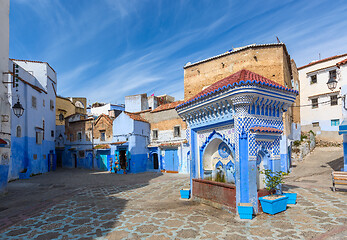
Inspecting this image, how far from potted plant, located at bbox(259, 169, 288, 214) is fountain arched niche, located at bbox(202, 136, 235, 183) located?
50.9 inches

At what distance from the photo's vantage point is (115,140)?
79.6 ft

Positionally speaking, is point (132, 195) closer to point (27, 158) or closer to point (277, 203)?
point (277, 203)

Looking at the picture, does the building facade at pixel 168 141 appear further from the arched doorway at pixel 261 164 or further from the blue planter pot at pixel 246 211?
the blue planter pot at pixel 246 211

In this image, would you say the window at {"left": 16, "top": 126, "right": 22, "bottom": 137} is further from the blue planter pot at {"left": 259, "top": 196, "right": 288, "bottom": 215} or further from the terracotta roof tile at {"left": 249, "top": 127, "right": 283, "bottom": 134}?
the blue planter pot at {"left": 259, "top": 196, "right": 288, "bottom": 215}

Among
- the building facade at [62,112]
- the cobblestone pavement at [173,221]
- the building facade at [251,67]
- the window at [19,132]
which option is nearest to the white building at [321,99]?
the building facade at [251,67]

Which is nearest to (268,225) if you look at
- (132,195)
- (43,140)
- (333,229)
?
(333,229)

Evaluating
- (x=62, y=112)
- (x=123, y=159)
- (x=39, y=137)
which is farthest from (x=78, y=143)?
(x=123, y=159)

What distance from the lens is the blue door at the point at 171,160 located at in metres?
21.5

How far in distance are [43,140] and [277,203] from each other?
23944 millimetres

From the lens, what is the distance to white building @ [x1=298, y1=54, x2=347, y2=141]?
85.8 feet

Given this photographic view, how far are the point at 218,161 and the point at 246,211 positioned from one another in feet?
8.38

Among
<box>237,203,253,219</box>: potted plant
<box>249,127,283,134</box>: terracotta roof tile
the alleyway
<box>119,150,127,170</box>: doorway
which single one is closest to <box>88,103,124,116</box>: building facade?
<box>119,150,127,170</box>: doorway

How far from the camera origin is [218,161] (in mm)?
9172

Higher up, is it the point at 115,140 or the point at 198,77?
the point at 198,77
